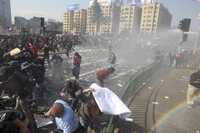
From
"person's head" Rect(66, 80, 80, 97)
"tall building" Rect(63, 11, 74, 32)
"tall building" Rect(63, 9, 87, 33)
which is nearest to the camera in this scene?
"person's head" Rect(66, 80, 80, 97)

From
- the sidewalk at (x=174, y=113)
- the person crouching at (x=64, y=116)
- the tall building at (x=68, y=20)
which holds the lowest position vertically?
Answer: the sidewalk at (x=174, y=113)

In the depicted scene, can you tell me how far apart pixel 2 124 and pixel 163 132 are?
5060 millimetres

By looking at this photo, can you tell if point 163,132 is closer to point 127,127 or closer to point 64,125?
point 127,127

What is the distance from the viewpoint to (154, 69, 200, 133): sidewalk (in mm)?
7078

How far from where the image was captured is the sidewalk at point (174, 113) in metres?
7.08

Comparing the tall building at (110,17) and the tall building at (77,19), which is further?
the tall building at (77,19)

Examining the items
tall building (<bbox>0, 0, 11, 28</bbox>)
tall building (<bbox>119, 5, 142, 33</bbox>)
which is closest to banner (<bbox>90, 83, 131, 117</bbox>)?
tall building (<bbox>0, 0, 11, 28</bbox>)

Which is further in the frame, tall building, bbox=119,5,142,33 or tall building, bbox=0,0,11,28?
tall building, bbox=119,5,142,33

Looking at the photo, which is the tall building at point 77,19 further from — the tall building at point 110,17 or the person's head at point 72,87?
the person's head at point 72,87

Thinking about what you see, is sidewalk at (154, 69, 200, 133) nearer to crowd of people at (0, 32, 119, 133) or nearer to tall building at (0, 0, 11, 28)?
crowd of people at (0, 32, 119, 133)

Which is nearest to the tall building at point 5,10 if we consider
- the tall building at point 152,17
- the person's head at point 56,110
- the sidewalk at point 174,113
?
the tall building at point 152,17

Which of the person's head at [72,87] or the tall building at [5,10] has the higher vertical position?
the tall building at [5,10]

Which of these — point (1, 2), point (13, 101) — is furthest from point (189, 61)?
point (1, 2)

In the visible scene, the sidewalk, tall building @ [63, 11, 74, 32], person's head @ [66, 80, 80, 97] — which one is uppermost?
tall building @ [63, 11, 74, 32]
